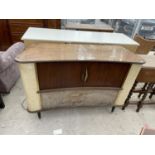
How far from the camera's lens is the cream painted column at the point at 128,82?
147 centimetres

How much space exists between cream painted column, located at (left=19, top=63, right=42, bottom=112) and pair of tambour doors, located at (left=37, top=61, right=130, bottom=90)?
0.05 m

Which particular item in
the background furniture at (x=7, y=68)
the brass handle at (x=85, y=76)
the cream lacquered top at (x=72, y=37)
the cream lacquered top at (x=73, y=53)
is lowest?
the background furniture at (x=7, y=68)

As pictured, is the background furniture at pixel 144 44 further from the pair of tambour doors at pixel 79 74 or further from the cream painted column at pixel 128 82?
the pair of tambour doors at pixel 79 74

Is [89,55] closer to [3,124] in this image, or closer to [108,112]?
[108,112]

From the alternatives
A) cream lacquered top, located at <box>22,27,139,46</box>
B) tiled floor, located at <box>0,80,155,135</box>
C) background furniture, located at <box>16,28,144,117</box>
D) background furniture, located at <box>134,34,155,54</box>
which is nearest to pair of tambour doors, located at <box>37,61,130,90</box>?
background furniture, located at <box>16,28,144,117</box>

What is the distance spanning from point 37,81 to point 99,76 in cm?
70

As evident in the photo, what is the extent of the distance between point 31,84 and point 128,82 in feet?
3.79

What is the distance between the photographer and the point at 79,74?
56.2 inches

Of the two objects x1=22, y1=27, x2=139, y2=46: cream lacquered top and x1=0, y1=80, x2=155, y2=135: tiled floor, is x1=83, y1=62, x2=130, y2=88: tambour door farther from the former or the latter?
x1=0, y1=80, x2=155, y2=135: tiled floor

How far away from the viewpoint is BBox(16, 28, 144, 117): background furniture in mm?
1304

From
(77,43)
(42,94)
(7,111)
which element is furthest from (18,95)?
(77,43)

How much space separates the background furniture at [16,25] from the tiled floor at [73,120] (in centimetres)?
187

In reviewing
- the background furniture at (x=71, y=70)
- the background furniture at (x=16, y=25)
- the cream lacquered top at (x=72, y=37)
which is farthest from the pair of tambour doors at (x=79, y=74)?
the background furniture at (x=16, y=25)

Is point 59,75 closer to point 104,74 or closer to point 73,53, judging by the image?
point 73,53
